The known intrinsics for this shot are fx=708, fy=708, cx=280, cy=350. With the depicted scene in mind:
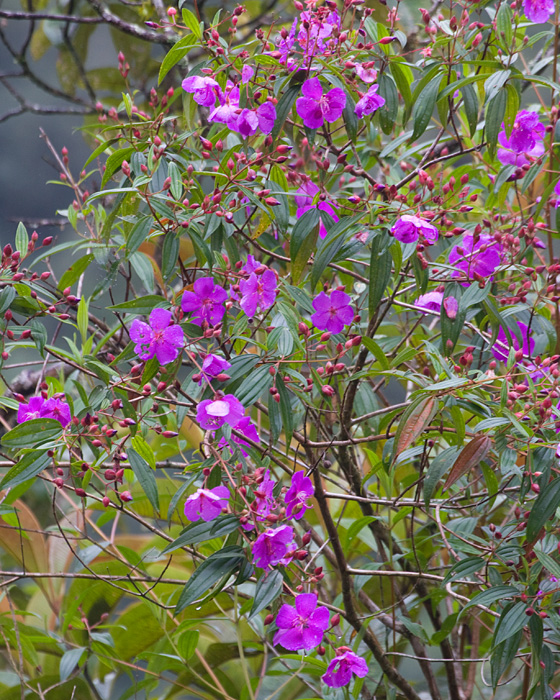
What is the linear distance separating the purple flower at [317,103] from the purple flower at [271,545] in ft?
1.78

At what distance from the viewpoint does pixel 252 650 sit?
1533mm

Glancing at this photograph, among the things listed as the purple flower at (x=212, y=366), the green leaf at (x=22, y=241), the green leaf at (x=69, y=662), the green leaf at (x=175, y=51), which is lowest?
the green leaf at (x=69, y=662)

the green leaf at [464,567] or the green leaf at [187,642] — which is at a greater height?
the green leaf at [464,567]

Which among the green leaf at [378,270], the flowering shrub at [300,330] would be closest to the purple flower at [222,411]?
the flowering shrub at [300,330]

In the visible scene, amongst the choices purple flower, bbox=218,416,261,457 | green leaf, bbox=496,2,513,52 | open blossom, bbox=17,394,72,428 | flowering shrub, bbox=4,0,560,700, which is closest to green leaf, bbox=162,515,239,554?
flowering shrub, bbox=4,0,560,700

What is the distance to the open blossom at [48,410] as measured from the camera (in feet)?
3.18

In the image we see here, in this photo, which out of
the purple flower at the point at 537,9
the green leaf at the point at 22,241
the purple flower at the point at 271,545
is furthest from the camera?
the purple flower at the point at 537,9

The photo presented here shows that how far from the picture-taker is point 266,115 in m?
0.95

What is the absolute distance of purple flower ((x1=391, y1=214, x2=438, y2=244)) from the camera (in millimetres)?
820

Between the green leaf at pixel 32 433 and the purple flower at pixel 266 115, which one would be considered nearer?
the green leaf at pixel 32 433

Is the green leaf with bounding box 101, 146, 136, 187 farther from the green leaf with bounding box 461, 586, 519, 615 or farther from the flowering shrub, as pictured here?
the green leaf with bounding box 461, 586, 519, 615

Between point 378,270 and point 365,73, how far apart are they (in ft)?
1.00

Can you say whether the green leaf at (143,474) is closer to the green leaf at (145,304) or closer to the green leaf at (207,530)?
the green leaf at (207,530)

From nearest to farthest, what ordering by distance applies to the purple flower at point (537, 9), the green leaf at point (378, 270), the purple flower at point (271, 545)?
the purple flower at point (271, 545), the green leaf at point (378, 270), the purple flower at point (537, 9)
